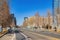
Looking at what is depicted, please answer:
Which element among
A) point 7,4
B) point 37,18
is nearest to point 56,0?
point 7,4

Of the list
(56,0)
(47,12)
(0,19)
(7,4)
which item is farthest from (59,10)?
(0,19)

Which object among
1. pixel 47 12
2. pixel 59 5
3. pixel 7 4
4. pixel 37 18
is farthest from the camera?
pixel 37 18

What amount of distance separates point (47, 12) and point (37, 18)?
74.2ft

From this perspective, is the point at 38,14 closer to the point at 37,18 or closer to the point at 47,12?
the point at 37,18

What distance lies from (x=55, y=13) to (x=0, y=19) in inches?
1814

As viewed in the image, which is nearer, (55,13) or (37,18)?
(55,13)

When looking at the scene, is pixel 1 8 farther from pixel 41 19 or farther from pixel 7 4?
pixel 41 19

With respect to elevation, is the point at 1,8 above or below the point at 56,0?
below

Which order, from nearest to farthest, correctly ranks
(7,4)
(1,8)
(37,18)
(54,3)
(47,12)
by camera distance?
(1,8), (7,4), (54,3), (47,12), (37,18)

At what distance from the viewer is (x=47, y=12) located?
134 metres

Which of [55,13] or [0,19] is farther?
[55,13]

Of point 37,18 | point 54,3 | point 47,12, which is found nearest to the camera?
point 54,3

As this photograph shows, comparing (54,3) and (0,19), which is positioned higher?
(54,3)

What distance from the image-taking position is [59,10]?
339 ft
